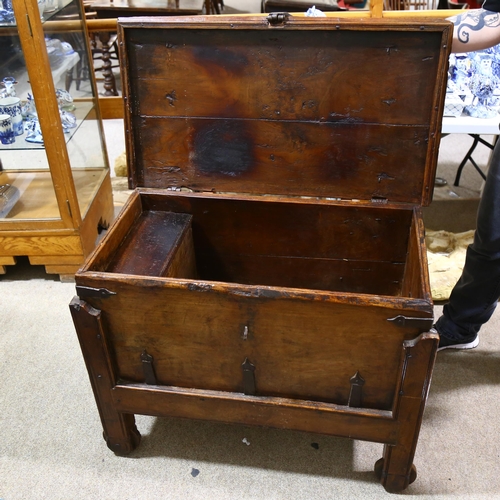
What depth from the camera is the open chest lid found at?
138 centimetres

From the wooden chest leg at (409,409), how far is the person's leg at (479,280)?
1.82ft

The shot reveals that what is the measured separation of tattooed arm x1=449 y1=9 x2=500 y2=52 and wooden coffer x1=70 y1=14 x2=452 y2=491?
7.6 inches

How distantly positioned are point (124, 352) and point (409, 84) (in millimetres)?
984

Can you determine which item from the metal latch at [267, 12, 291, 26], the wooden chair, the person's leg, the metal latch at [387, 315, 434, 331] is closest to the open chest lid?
the metal latch at [267, 12, 291, 26]

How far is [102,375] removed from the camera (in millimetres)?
1341

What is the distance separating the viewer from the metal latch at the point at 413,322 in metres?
1.12

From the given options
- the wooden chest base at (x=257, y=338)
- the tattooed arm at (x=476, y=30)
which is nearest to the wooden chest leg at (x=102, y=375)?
the wooden chest base at (x=257, y=338)

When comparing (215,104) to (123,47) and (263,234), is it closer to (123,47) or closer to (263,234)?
(123,47)

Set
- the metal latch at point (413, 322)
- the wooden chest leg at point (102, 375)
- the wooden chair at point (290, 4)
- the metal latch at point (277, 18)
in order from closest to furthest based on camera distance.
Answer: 1. the metal latch at point (413, 322)
2. the wooden chest leg at point (102, 375)
3. the metal latch at point (277, 18)
4. the wooden chair at point (290, 4)

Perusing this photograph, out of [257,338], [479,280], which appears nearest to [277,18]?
[257,338]

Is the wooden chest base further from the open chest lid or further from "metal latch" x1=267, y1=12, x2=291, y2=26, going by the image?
"metal latch" x1=267, y1=12, x2=291, y2=26

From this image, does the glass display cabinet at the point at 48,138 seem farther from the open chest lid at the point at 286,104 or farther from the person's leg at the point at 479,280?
the person's leg at the point at 479,280

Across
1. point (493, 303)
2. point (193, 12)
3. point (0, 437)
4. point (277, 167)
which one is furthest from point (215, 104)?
point (193, 12)

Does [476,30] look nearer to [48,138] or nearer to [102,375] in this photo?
[102,375]
